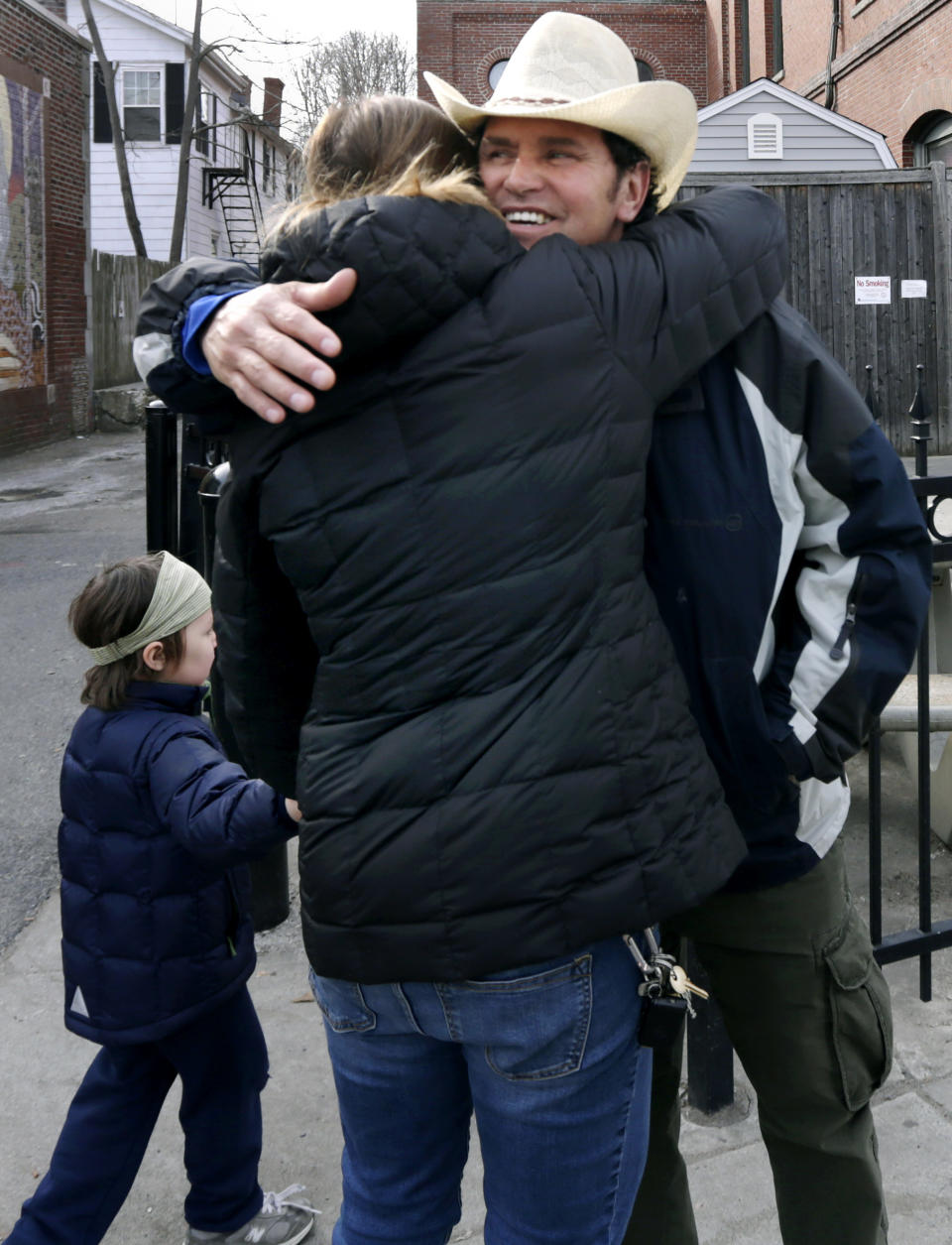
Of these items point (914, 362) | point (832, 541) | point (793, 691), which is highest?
point (914, 362)

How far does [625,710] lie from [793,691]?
1.31 feet

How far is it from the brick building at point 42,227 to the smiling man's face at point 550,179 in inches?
675

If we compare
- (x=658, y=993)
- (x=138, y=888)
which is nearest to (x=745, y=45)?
(x=138, y=888)

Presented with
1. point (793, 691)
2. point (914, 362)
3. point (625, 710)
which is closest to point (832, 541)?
point (793, 691)

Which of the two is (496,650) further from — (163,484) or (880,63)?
(880,63)

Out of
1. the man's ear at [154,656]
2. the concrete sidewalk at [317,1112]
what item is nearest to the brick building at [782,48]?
the concrete sidewalk at [317,1112]

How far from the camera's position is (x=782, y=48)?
76.1ft

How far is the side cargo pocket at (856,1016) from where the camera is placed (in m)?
1.98

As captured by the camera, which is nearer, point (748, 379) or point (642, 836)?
point (642, 836)

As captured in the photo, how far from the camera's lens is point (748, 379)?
1.73 m

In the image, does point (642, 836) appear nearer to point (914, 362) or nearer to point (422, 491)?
point (422, 491)

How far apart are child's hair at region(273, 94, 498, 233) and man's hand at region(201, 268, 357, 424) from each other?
0.38ft

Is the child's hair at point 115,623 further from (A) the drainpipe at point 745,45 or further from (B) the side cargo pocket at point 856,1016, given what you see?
(A) the drainpipe at point 745,45

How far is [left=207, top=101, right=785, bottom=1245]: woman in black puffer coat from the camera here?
57.9 inches
